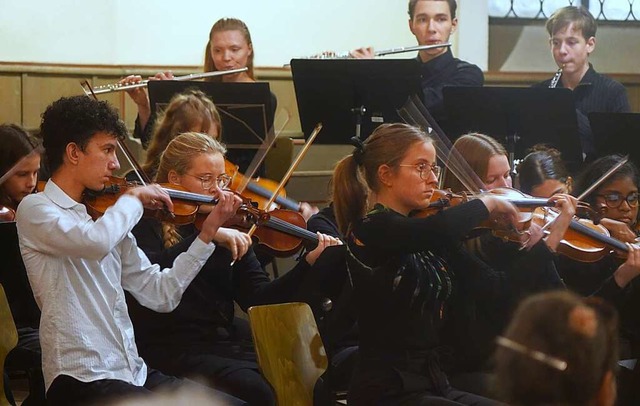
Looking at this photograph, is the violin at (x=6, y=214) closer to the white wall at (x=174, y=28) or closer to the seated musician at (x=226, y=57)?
the seated musician at (x=226, y=57)

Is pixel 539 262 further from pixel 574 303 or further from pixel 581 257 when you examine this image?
pixel 574 303

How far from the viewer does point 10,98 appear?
16.4ft

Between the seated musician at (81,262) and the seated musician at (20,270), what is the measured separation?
1.36 feet

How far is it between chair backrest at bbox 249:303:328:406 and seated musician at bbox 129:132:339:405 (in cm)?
11

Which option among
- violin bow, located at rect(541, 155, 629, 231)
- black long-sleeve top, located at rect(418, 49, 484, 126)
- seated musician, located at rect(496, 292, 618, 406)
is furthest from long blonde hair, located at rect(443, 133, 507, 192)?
seated musician, located at rect(496, 292, 618, 406)

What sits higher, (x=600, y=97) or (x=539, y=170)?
(x=600, y=97)

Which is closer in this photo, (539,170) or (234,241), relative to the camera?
(234,241)

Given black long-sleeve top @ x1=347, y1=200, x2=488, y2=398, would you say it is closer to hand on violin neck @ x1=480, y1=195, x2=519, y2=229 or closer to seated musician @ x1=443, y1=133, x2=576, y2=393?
hand on violin neck @ x1=480, y1=195, x2=519, y2=229

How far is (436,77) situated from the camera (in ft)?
14.1

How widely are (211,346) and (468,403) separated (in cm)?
80

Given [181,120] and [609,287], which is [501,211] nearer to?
[609,287]

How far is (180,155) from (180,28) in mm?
2551

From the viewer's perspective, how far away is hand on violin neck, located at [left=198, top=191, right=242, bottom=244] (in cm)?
259

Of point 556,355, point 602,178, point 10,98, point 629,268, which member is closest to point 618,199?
point 602,178
